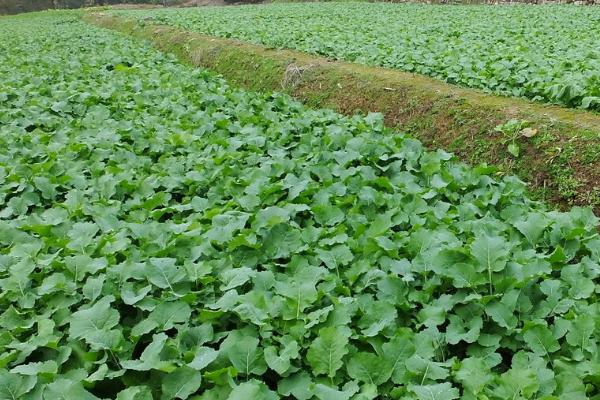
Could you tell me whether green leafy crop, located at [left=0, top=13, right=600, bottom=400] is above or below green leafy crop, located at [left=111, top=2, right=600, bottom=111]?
below

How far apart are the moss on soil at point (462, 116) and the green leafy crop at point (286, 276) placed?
626 millimetres

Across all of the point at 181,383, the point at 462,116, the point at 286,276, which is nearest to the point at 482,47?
the point at 462,116

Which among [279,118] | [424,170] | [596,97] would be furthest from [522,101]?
[279,118]

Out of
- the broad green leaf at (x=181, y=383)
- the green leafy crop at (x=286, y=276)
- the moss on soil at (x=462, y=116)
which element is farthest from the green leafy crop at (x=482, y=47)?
the broad green leaf at (x=181, y=383)

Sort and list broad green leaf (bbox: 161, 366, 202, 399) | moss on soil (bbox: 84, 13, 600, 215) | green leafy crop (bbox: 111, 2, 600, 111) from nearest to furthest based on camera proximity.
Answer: broad green leaf (bbox: 161, 366, 202, 399) < moss on soil (bbox: 84, 13, 600, 215) < green leafy crop (bbox: 111, 2, 600, 111)

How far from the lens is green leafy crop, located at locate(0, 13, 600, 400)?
2.13m

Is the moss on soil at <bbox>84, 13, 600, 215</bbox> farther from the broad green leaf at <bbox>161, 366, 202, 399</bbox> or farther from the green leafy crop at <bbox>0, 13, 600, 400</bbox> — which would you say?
the broad green leaf at <bbox>161, 366, 202, 399</bbox>

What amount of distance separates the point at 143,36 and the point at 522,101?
488 inches

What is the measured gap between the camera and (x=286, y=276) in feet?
9.21

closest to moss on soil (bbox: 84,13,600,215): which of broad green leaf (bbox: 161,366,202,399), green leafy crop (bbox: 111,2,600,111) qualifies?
green leafy crop (bbox: 111,2,600,111)

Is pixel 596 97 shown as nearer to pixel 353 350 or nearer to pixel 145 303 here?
pixel 353 350

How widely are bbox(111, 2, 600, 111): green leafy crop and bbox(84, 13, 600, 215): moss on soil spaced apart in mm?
349

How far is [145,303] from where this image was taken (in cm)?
254

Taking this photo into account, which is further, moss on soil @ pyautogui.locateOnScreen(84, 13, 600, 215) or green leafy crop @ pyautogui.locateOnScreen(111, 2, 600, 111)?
green leafy crop @ pyautogui.locateOnScreen(111, 2, 600, 111)
